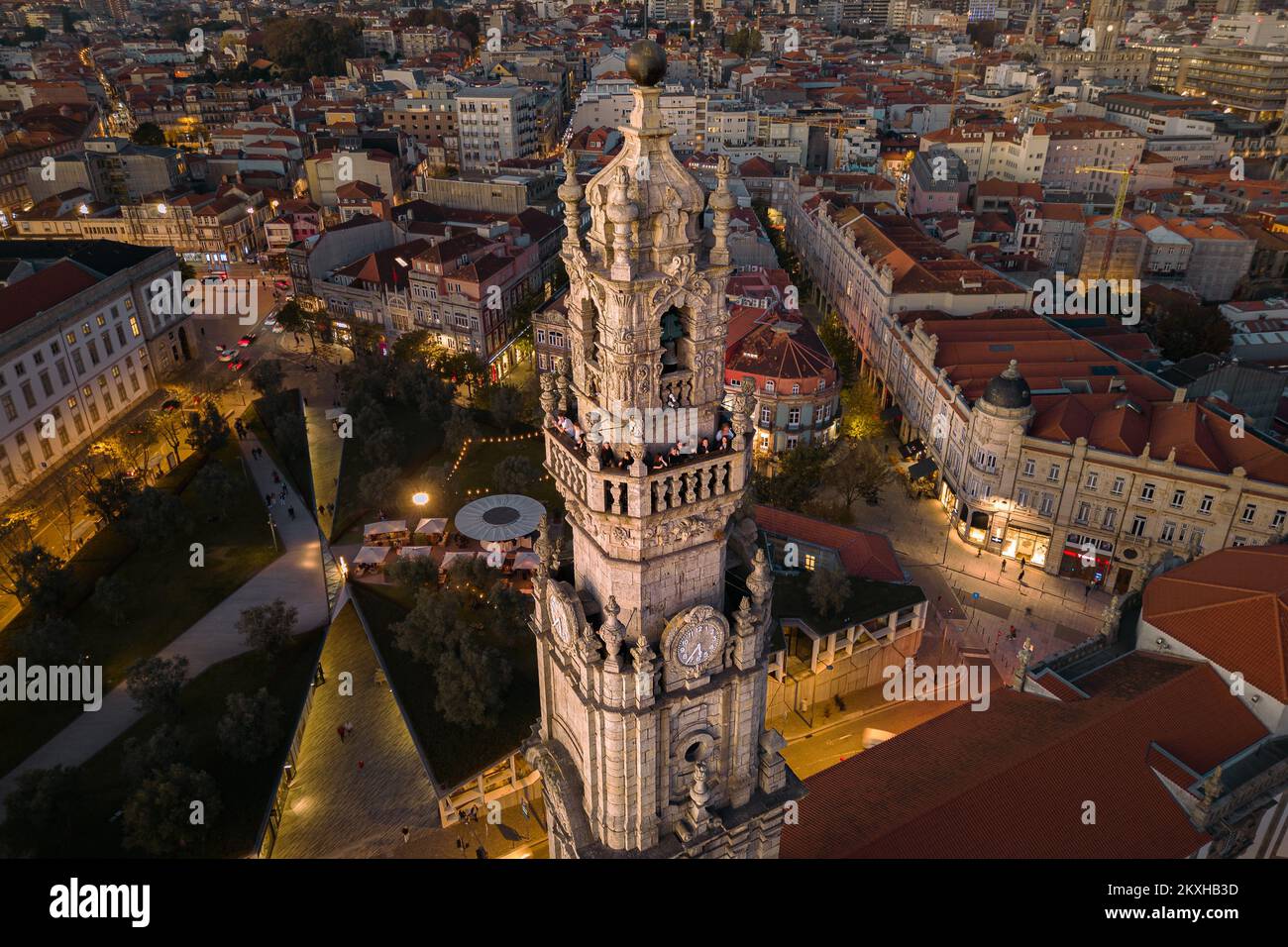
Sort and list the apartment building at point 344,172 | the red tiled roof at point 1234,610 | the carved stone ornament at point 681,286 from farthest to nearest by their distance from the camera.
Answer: the apartment building at point 344,172, the red tiled roof at point 1234,610, the carved stone ornament at point 681,286

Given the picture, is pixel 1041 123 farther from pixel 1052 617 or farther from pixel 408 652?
pixel 408 652

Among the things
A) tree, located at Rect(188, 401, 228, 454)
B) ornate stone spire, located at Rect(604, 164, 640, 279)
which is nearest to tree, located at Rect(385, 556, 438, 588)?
tree, located at Rect(188, 401, 228, 454)

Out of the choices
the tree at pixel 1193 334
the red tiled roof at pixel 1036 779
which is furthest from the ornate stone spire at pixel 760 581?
the tree at pixel 1193 334

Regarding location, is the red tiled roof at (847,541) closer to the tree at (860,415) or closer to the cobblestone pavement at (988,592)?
the cobblestone pavement at (988,592)

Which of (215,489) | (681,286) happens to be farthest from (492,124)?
(681,286)

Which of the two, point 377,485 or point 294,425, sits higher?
point 294,425

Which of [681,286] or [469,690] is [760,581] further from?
[469,690]
